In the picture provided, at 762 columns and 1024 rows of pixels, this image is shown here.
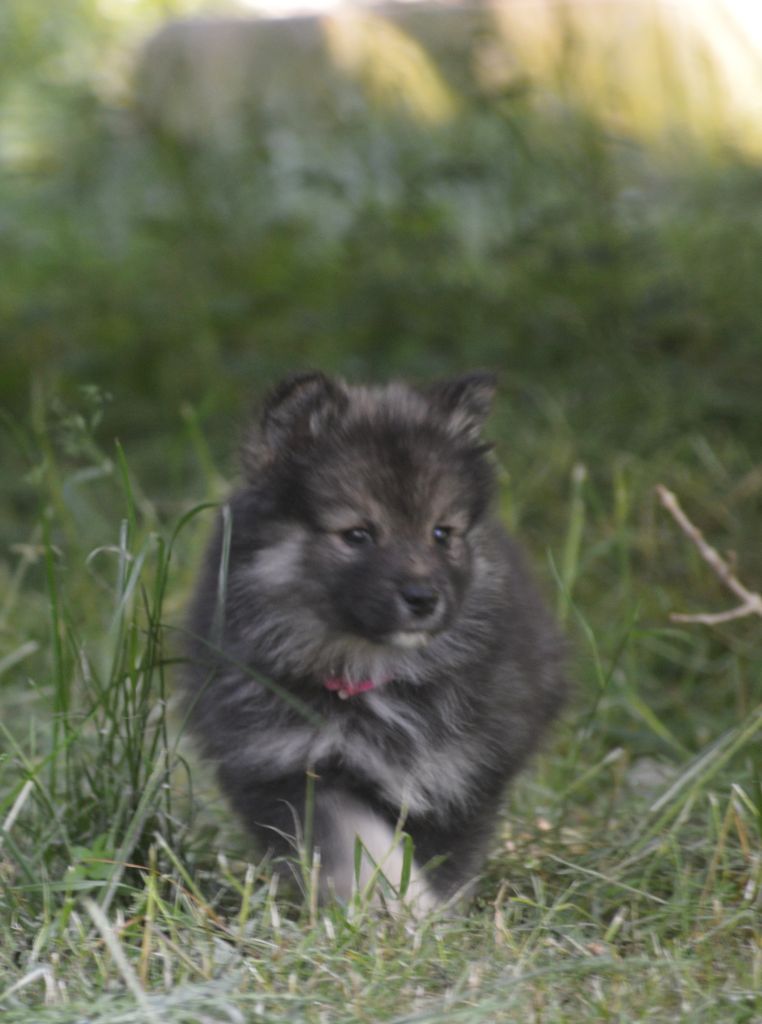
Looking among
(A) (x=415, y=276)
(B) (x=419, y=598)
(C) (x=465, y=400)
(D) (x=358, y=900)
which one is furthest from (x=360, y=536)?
(A) (x=415, y=276)

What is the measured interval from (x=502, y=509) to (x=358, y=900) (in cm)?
274

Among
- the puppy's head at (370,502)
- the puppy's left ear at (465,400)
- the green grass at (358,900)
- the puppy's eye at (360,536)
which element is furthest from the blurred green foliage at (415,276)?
the puppy's eye at (360,536)

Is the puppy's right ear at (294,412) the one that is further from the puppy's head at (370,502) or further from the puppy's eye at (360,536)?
the puppy's eye at (360,536)

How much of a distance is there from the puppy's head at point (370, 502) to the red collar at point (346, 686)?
0.11 metres

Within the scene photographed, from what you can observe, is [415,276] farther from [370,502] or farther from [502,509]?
[370,502]

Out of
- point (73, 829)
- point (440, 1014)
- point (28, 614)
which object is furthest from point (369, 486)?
point (28, 614)

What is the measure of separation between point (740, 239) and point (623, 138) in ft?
2.32

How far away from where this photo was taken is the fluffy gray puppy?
3436 mm

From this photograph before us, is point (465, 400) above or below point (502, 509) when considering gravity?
above

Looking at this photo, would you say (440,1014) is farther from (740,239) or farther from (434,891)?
(740,239)

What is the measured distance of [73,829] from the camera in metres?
3.58

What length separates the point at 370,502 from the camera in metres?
3.52

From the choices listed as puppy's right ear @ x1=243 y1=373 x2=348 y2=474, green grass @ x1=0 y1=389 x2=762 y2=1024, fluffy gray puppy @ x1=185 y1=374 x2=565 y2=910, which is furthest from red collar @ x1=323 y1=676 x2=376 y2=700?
puppy's right ear @ x1=243 y1=373 x2=348 y2=474

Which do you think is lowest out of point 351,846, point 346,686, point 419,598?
point 351,846
